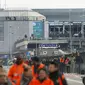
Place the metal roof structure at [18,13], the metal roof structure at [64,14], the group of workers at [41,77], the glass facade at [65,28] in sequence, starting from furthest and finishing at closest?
the metal roof structure at [64,14]
the glass facade at [65,28]
the metal roof structure at [18,13]
the group of workers at [41,77]

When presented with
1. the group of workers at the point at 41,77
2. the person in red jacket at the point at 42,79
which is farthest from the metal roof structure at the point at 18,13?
the person in red jacket at the point at 42,79

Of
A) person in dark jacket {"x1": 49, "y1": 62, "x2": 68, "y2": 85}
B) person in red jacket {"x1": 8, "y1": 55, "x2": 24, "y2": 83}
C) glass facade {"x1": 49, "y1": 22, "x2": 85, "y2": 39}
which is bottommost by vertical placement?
glass facade {"x1": 49, "y1": 22, "x2": 85, "y2": 39}

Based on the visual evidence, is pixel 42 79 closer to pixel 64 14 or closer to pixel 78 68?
pixel 78 68

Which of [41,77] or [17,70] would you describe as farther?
[17,70]

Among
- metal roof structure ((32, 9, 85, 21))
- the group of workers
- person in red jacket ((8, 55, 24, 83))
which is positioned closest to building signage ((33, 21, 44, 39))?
metal roof structure ((32, 9, 85, 21))

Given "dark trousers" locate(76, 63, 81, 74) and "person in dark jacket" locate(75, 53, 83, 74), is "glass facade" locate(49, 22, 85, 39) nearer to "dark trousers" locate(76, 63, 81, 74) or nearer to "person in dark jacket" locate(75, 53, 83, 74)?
"person in dark jacket" locate(75, 53, 83, 74)

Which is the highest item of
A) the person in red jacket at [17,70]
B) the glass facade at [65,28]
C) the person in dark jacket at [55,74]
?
the person in dark jacket at [55,74]

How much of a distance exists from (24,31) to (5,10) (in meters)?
10.4

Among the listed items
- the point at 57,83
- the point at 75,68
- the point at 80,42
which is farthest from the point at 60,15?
the point at 57,83

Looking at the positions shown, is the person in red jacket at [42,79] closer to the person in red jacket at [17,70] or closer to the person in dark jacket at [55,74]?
the person in dark jacket at [55,74]

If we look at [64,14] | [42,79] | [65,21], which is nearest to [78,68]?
[42,79]

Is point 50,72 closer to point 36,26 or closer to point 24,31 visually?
point 36,26

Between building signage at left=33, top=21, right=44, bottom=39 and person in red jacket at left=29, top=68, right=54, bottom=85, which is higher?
person in red jacket at left=29, top=68, right=54, bottom=85

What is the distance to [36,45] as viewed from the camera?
→ 316 feet
